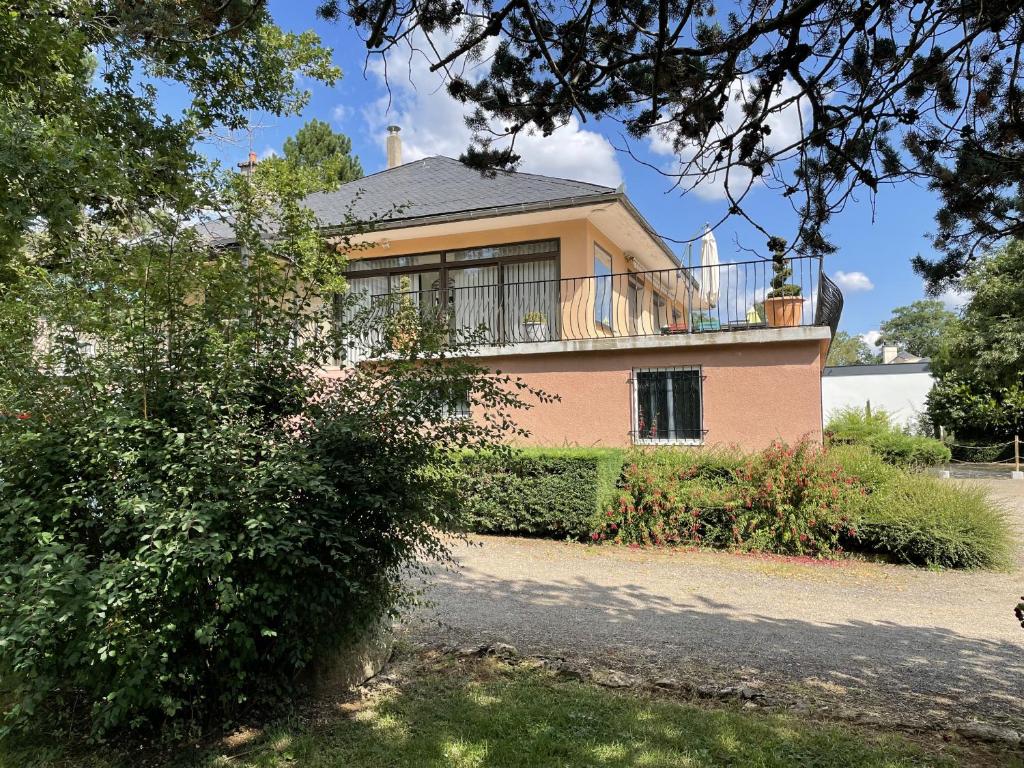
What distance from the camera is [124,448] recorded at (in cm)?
330

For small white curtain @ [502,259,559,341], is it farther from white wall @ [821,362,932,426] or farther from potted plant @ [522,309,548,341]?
white wall @ [821,362,932,426]

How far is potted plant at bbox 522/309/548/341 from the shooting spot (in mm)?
13102

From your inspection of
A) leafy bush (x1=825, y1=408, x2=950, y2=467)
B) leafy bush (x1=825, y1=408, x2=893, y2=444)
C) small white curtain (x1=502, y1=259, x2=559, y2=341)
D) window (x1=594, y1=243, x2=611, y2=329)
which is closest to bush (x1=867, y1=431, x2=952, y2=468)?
leafy bush (x1=825, y1=408, x2=950, y2=467)

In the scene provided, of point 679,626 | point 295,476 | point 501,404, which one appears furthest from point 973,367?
point 295,476

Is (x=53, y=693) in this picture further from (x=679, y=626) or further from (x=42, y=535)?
(x=679, y=626)

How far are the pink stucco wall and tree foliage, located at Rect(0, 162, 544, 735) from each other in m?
6.19

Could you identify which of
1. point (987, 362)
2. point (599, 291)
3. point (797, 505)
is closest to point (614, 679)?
point (797, 505)

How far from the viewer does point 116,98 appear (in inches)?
236

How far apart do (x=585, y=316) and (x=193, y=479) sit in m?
10.8

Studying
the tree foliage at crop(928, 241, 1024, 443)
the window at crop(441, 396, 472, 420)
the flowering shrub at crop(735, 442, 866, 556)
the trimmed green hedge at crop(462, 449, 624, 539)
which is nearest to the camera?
the window at crop(441, 396, 472, 420)

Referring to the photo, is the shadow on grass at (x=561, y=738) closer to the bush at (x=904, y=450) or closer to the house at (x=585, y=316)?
the house at (x=585, y=316)

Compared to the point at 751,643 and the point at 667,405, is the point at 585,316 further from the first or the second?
the point at 751,643

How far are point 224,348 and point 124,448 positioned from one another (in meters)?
0.70

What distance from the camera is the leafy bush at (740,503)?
858cm
